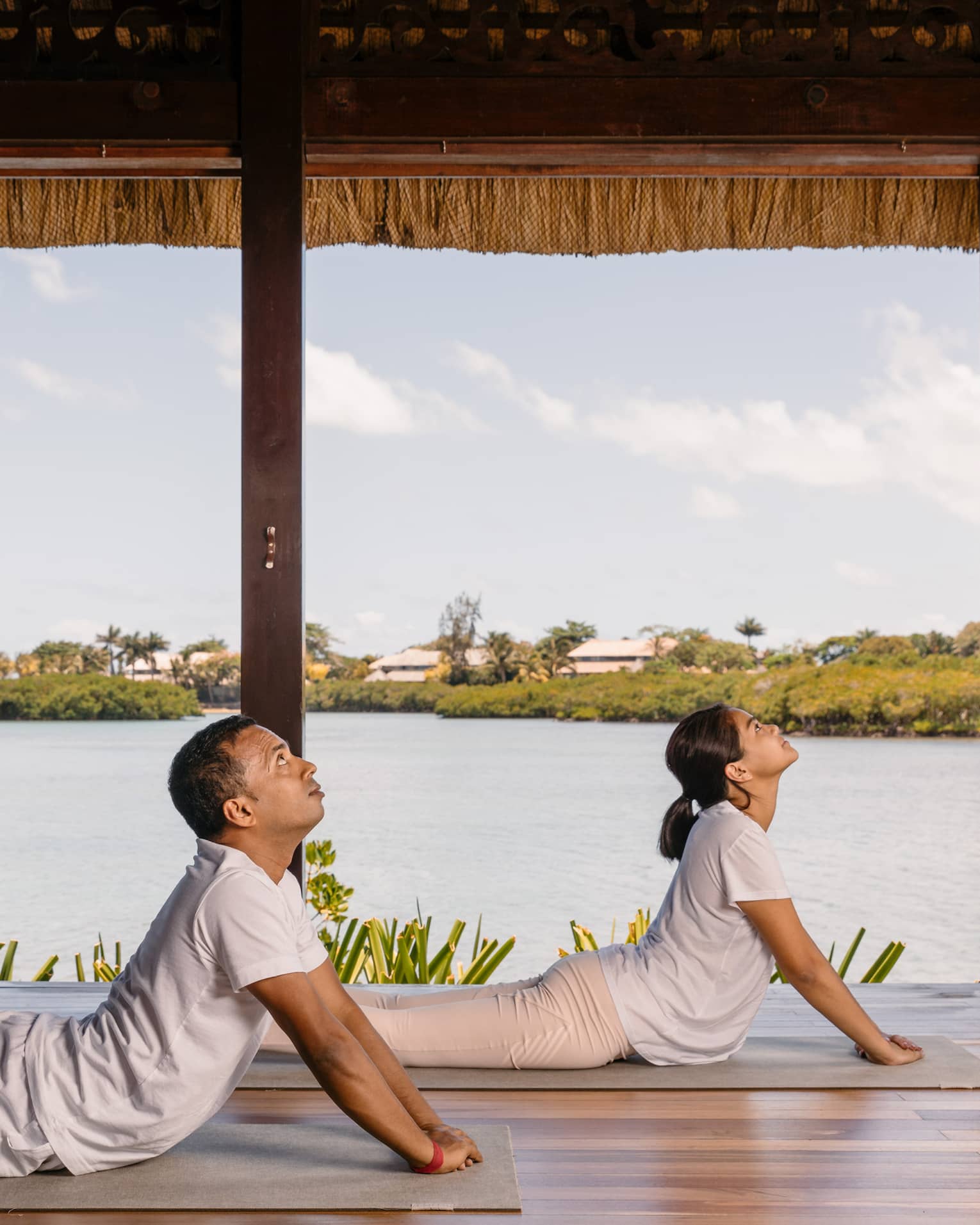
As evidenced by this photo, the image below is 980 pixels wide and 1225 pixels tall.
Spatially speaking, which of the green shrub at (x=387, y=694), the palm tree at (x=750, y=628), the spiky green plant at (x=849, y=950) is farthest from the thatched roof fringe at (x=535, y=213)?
the palm tree at (x=750, y=628)

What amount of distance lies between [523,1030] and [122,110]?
2.64m

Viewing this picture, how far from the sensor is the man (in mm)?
1790

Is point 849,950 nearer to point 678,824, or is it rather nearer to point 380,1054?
point 678,824

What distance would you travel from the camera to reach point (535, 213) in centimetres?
366

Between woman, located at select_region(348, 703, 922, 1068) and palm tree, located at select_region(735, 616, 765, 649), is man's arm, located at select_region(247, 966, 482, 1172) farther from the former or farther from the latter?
palm tree, located at select_region(735, 616, 765, 649)

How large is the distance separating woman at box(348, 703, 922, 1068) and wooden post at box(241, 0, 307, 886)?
854 mm

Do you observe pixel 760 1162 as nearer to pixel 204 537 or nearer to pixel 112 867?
pixel 112 867

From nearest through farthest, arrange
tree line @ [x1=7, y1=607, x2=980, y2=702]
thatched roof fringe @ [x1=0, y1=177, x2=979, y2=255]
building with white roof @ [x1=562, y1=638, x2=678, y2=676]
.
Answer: thatched roof fringe @ [x1=0, y1=177, x2=979, y2=255] → tree line @ [x1=7, y1=607, x2=980, y2=702] → building with white roof @ [x1=562, y1=638, x2=678, y2=676]

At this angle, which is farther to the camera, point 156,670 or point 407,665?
point 407,665

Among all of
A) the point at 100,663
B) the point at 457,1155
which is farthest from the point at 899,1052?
the point at 100,663

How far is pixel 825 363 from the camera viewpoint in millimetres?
21500

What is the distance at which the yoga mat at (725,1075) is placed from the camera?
7.82ft

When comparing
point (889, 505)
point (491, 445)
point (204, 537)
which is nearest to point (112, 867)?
point (204, 537)

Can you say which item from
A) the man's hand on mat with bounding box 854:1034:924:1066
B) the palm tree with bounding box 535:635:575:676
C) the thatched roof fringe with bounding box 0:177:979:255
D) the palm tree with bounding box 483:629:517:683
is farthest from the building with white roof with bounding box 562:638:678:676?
the man's hand on mat with bounding box 854:1034:924:1066
